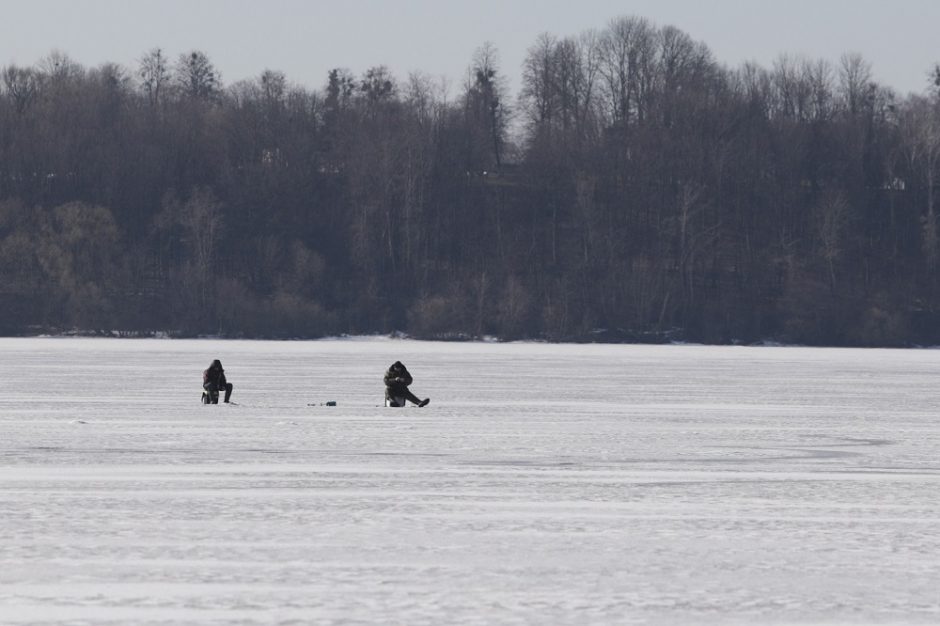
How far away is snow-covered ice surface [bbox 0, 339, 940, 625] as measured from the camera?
30.2 ft

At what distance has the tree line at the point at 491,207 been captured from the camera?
3201 inches

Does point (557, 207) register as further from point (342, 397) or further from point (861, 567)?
point (861, 567)

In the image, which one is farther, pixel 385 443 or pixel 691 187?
pixel 691 187

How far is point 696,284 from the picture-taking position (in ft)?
285

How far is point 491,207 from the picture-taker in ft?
315

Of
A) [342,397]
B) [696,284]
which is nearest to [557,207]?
[696,284]

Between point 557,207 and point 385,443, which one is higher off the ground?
point 557,207

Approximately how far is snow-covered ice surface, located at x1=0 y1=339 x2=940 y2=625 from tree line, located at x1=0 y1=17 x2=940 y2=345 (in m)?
56.4

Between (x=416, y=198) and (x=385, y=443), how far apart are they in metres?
74.7

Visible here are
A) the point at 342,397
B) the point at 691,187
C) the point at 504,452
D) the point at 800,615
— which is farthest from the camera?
the point at 691,187

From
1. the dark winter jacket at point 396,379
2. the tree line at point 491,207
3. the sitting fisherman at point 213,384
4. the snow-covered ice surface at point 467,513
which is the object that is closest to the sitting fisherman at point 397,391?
the dark winter jacket at point 396,379

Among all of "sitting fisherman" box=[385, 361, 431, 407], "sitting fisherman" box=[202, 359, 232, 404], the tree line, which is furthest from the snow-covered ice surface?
the tree line

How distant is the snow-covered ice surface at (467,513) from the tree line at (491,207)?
56367 millimetres

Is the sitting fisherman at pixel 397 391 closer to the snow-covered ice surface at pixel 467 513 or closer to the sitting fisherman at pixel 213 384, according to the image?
the snow-covered ice surface at pixel 467 513
